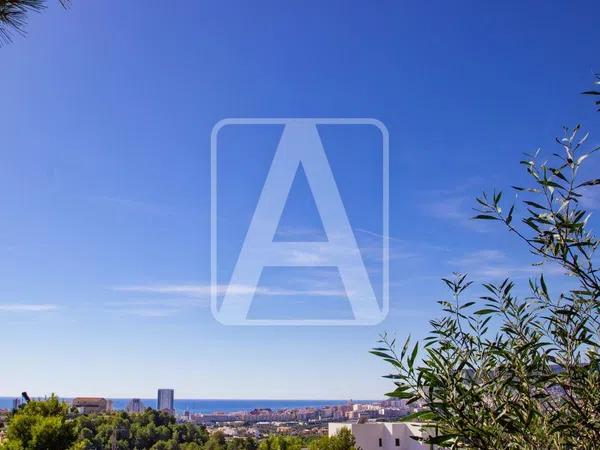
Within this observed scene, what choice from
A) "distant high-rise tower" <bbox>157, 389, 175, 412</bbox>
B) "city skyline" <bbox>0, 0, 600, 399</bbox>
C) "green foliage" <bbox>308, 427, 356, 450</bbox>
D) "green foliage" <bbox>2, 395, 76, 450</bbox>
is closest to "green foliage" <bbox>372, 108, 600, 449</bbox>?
"city skyline" <bbox>0, 0, 600, 399</bbox>

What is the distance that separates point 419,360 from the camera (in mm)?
1513

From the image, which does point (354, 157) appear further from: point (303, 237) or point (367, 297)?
point (367, 297)

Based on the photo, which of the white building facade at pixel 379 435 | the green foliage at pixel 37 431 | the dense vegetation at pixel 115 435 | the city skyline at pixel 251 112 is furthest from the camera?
the white building facade at pixel 379 435

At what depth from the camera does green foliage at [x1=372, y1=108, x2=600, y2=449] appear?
1374mm

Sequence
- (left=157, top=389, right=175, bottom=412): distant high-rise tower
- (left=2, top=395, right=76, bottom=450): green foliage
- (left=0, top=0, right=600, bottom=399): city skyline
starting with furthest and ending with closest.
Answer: (left=157, top=389, right=175, bottom=412): distant high-rise tower, (left=2, top=395, right=76, bottom=450): green foliage, (left=0, top=0, right=600, bottom=399): city skyline

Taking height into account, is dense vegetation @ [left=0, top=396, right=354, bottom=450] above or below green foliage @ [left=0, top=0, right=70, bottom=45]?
below

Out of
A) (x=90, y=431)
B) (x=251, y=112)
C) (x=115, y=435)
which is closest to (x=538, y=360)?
(x=251, y=112)

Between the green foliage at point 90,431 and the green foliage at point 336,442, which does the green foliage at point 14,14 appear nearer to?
the green foliage at point 90,431

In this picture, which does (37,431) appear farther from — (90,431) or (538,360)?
(90,431)

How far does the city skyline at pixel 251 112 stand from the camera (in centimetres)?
838

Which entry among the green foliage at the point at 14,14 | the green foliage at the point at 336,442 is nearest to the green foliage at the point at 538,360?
the green foliage at the point at 14,14

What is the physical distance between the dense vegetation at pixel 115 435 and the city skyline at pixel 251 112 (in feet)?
5.10

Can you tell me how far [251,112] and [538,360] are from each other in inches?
355

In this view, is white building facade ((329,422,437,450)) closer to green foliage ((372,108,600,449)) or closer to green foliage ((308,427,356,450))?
green foliage ((308,427,356,450))
